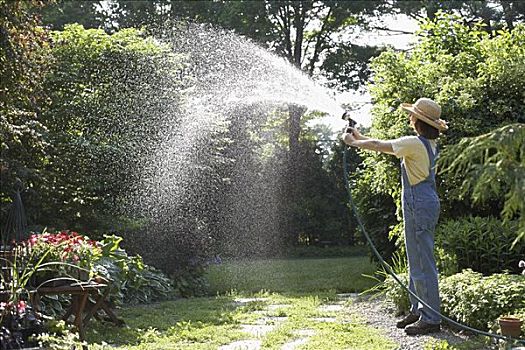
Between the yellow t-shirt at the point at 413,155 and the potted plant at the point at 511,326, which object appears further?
the yellow t-shirt at the point at 413,155

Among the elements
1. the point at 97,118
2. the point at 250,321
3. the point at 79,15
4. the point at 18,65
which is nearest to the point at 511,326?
the point at 250,321

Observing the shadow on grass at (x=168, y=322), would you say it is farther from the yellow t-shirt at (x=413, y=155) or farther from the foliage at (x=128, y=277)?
the yellow t-shirt at (x=413, y=155)

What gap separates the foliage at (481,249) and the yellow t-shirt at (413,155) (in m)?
1.65

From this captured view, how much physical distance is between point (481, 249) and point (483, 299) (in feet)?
5.36

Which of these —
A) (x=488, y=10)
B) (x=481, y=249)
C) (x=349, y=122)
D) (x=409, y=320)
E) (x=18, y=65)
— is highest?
(x=488, y=10)

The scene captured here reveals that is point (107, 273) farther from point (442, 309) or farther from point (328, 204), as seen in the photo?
point (328, 204)

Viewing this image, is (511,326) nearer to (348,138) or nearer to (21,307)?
(348,138)

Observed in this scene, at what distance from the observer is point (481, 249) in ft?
20.8

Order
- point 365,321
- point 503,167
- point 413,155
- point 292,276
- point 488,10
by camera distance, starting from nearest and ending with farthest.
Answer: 1. point 503,167
2. point 413,155
3. point 365,321
4. point 292,276
5. point 488,10

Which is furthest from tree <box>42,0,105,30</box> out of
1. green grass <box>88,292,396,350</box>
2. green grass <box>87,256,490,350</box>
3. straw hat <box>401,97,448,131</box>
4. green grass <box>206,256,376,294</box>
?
straw hat <box>401,97,448,131</box>

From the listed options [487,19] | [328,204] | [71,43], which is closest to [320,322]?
[71,43]

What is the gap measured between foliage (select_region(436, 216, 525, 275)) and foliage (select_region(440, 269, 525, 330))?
Answer: 1.14m

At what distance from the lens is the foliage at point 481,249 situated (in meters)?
6.30

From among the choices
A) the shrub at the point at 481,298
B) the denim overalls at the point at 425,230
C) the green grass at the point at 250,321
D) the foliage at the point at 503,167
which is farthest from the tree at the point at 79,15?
the foliage at the point at 503,167
